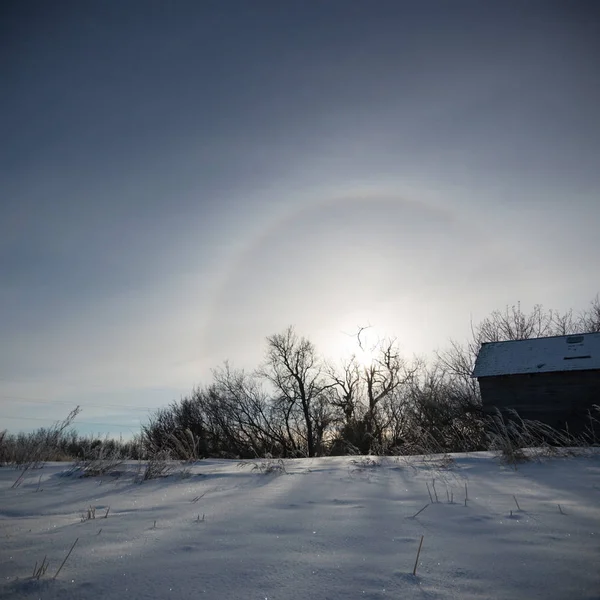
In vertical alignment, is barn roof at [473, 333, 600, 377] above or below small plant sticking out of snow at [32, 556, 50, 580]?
above

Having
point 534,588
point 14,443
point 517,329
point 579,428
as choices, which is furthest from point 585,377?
point 14,443

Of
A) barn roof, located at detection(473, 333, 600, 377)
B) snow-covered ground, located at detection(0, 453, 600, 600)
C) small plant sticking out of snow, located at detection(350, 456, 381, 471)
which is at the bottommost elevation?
snow-covered ground, located at detection(0, 453, 600, 600)

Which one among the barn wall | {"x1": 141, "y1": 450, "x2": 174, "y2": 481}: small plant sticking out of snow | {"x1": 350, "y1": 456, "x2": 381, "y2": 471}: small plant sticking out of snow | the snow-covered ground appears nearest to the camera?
the snow-covered ground

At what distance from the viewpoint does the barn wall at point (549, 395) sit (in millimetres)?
15484

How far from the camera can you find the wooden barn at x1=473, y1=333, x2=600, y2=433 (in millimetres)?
15539

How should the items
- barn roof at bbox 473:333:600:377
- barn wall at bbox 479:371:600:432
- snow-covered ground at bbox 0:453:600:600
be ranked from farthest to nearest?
barn roof at bbox 473:333:600:377 → barn wall at bbox 479:371:600:432 → snow-covered ground at bbox 0:453:600:600

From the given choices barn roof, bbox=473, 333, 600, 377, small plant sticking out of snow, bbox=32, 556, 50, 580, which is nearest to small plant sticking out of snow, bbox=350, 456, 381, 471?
small plant sticking out of snow, bbox=32, 556, 50, 580

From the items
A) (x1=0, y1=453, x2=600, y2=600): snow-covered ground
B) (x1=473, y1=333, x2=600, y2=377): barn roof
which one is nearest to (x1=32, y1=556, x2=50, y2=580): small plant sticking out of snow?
(x1=0, y1=453, x2=600, y2=600): snow-covered ground

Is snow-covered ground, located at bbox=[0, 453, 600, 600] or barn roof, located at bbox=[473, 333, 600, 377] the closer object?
snow-covered ground, located at bbox=[0, 453, 600, 600]

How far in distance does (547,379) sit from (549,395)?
→ 0.67 m

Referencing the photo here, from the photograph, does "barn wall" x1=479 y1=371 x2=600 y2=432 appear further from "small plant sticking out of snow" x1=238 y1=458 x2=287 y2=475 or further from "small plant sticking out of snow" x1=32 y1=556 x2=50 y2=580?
"small plant sticking out of snow" x1=32 y1=556 x2=50 y2=580

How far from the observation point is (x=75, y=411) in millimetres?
5789

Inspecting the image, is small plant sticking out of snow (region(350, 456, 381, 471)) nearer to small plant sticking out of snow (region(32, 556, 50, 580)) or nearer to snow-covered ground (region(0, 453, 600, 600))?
snow-covered ground (region(0, 453, 600, 600))

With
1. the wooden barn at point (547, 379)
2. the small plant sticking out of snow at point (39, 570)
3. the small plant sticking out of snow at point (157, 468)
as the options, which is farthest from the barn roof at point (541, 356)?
the small plant sticking out of snow at point (39, 570)
